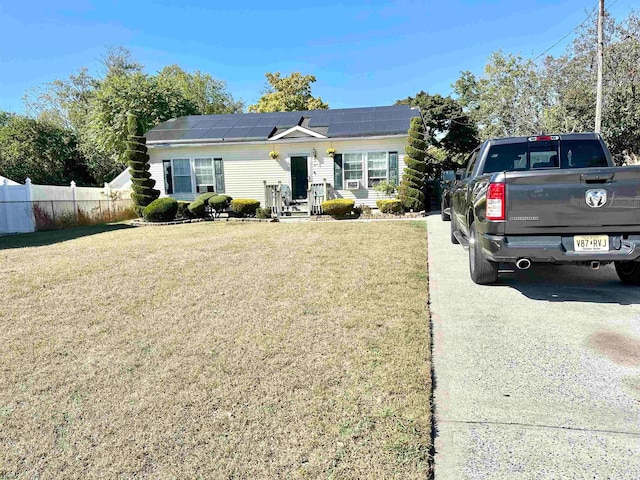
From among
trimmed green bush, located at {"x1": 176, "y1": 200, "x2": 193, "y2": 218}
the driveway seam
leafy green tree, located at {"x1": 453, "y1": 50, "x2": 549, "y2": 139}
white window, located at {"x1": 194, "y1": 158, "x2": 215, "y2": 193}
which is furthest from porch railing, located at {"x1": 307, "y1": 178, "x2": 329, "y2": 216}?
leafy green tree, located at {"x1": 453, "y1": 50, "x2": 549, "y2": 139}

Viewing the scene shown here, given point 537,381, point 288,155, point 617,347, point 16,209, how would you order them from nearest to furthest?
point 537,381, point 617,347, point 16,209, point 288,155

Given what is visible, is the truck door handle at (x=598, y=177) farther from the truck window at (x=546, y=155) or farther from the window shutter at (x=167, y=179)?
the window shutter at (x=167, y=179)

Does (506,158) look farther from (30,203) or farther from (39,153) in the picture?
(39,153)

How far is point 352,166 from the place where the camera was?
15.7 metres

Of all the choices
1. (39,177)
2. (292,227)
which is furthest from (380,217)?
(39,177)

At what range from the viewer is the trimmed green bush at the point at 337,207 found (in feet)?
44.9

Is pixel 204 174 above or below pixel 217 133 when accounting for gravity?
below

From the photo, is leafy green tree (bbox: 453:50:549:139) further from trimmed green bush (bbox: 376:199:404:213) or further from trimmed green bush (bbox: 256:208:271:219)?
trimmed green bush (bbox: 256:208:271:219)

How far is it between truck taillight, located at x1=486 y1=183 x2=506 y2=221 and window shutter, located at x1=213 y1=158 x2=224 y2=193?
14078 mm

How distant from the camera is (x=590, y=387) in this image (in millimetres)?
2748

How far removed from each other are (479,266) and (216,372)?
3476mm

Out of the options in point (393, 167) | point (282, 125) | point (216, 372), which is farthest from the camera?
point (282, 125)

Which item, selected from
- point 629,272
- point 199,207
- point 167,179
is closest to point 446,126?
point 167,179

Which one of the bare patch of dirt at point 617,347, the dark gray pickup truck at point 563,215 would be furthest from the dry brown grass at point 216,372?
the bare patch of dirt at point 617,347
